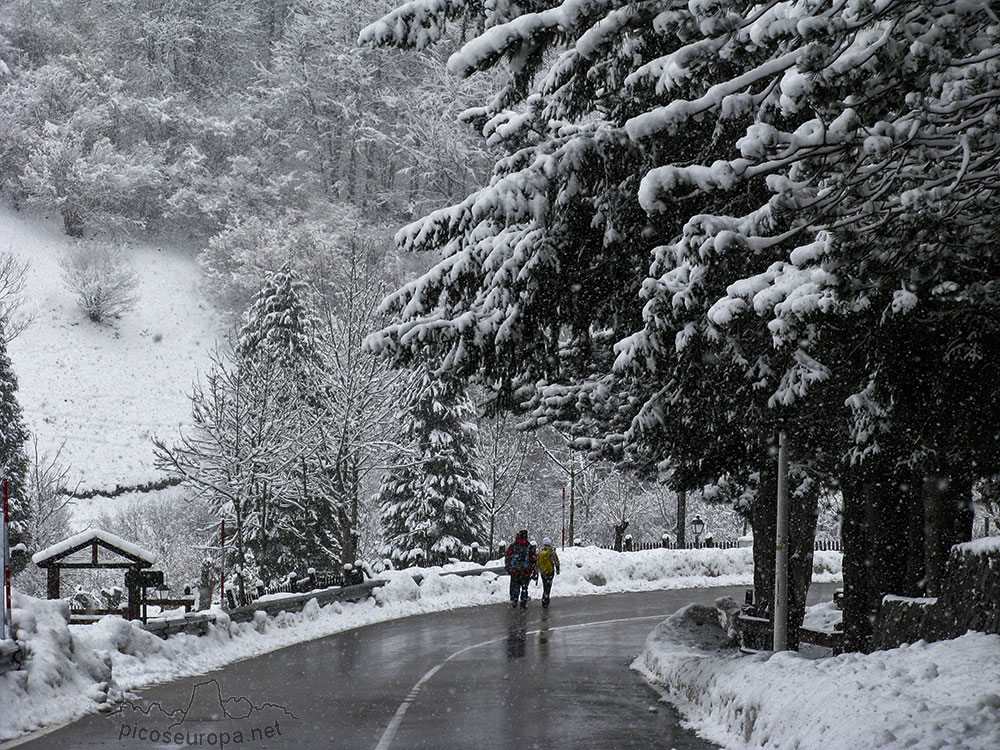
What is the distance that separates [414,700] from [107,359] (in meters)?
50.4

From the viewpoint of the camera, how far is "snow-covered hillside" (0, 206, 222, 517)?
2060 inches

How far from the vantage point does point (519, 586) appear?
87.9ft

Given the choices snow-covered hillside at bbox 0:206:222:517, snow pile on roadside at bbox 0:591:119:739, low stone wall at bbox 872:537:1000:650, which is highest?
snow-covered hillside at bbox 0:206:222:517

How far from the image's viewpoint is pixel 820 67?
19.3ft

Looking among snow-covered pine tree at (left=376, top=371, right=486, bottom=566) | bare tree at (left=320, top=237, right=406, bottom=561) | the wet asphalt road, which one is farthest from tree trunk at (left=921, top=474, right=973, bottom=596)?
snow-covered pine tree at (left=376, top=371, right=486, bottom=566)

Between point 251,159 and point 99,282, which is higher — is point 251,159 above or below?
above

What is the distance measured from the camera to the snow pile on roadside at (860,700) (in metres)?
6.77

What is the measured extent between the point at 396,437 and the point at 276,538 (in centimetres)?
510

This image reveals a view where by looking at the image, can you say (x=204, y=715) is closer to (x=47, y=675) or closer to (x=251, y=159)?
(x=47, y=675)

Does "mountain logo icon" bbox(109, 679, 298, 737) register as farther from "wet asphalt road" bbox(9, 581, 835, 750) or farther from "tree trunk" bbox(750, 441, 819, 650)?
"tree trunk" bbox(750, 441, 819, 650)

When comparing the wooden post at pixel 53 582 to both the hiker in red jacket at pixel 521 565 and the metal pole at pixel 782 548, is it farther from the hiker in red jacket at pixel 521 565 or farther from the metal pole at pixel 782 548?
the metal pole at pixel 782 548

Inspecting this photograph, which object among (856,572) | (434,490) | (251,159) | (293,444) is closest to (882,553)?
(856,572)

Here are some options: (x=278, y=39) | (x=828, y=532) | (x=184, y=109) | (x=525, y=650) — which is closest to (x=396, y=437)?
(x=525, y=650)

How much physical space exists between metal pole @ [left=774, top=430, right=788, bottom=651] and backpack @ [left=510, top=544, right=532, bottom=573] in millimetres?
14199
